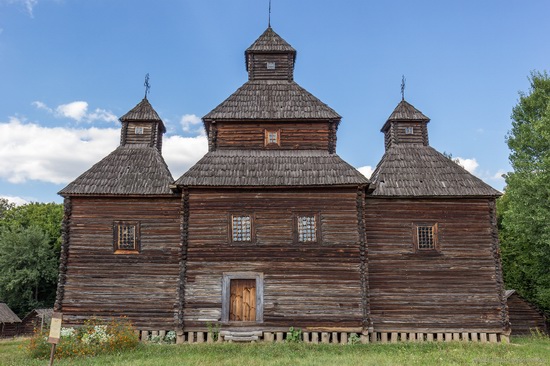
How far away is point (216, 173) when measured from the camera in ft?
57.3

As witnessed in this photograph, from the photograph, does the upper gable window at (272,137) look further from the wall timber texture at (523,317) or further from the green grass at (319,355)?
the wall timber texture at (523,317)

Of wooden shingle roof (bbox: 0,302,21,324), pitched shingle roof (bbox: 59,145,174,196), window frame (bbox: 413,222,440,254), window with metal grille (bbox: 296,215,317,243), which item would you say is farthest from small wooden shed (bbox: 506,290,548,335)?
wooden shingle roof (bbox: 0,302,21,324)

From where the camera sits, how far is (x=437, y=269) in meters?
17.6

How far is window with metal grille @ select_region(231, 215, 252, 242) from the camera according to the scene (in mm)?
16984

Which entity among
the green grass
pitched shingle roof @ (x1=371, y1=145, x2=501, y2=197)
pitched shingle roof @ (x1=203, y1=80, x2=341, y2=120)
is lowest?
the green grass

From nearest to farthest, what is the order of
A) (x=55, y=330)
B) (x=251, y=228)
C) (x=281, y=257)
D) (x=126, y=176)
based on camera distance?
(x=55, y=330) → (x=281, y=257) → (x=251, y=228) → (x=126, y=176)

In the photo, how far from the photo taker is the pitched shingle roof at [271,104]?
18.9m

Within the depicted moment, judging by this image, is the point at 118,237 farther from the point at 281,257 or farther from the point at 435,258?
the point at 435,258

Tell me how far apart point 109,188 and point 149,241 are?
9.00 ft

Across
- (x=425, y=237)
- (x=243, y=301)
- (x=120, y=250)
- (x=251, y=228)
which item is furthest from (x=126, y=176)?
(x=425, y=237)

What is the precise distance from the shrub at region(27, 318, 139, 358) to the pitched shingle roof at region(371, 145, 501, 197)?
35.7 feet

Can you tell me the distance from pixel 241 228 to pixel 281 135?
4554mm

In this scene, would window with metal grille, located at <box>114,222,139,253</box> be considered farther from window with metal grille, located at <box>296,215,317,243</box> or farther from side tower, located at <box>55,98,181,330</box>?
window with metal grille, located at <box>296,215,317,243</box>

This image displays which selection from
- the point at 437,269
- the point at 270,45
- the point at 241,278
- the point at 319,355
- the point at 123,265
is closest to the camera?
the point at 319,355
